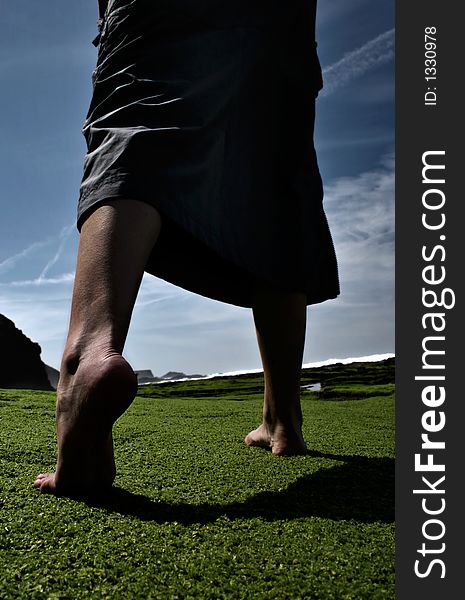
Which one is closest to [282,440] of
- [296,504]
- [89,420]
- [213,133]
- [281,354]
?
[281,354]

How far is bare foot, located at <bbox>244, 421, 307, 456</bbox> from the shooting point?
201 cm

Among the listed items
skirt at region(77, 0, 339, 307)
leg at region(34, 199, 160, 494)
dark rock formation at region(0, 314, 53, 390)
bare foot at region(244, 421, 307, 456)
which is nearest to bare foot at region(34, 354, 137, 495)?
leg at region(34, 199, 160, 494)

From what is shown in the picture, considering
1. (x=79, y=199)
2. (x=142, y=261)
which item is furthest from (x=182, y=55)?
(x=142, y=261)

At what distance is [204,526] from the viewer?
43.6 inches

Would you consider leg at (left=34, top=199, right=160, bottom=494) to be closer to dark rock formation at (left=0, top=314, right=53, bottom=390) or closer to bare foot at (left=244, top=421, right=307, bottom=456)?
bare foot at (left=244, top=421, right=307, bottom=456)

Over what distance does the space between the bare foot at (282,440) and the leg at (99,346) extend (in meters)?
0.80

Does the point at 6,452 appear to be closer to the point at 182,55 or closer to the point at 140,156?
the point at 140,156

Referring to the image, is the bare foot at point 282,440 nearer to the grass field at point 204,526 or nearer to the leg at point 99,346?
the grass field at point 204,526

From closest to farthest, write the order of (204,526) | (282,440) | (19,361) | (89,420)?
(204,526) < (89,420) < (282,440) < (19,361)

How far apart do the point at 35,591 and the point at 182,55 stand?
4.74ft

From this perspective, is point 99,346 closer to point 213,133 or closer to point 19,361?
point 213,133

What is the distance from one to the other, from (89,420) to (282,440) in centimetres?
93

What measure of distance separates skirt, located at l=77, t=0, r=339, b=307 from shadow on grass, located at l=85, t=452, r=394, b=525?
0.71m

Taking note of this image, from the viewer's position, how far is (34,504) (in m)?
1.23
